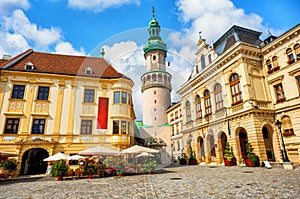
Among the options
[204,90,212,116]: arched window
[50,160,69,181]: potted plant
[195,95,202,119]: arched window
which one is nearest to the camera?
[50,160,69,181]: potted plant

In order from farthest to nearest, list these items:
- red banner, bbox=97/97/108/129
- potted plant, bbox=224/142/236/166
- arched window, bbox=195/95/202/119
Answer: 1. arched window, bbox=195/95/202/119
2. red banner, bbox=97/97/108/129
3. potted plant, bbox=224/142/236/166

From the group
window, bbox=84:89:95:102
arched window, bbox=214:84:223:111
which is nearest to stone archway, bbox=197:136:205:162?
arched window, bbox=214:84:223:111

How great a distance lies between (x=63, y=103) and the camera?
19234mm

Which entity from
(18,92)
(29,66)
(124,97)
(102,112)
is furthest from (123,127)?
(29,66)

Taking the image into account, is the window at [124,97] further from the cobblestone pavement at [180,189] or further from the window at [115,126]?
the cobblestone pavement at [180,189]

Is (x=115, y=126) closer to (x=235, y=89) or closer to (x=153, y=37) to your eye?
(x=235, y=89)

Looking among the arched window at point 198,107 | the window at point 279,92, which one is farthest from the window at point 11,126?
the window at point 279,92

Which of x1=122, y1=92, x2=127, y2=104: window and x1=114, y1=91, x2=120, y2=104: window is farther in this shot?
x1=122, y1=92, x2=127, y2=104: window

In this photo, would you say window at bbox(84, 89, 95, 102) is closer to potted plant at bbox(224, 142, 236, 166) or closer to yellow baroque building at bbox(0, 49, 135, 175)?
yellow baroque building at bbox(0, 49, 135, 175)

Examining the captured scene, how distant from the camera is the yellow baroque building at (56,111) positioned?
17.8m

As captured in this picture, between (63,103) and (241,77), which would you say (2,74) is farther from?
(241,77)

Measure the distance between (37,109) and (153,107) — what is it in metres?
26.2

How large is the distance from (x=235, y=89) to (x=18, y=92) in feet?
74.7

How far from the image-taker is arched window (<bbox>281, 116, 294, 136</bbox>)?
16.3 metres
